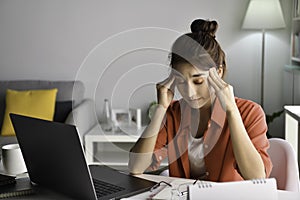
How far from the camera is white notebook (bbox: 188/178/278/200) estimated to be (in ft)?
3.53

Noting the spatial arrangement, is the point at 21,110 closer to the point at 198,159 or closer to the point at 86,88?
the point at 86,88

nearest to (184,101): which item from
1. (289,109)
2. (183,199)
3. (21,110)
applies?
(183,199)

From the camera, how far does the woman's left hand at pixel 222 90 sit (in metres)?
1.52

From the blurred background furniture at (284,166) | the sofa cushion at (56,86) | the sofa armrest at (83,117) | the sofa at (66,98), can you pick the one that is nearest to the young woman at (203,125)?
the blurred background furniture at (284,166)

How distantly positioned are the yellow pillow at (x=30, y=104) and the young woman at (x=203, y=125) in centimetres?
205

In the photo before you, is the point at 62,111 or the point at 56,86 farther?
the point at 56,86

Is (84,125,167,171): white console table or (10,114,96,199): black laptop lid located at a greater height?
(10,114,96,199): black laptop lid

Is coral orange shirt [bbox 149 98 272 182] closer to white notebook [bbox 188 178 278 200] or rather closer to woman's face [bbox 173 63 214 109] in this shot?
woman's face [bbox 173 63 214 109]

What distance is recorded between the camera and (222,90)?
1.53 m

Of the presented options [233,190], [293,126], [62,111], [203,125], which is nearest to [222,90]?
[203,125]

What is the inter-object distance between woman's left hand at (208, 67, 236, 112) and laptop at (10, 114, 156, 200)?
337 mm

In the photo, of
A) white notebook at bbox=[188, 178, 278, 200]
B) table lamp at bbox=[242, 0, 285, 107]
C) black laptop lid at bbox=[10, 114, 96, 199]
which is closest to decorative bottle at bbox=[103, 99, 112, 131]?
table lamp at bbox=[242, 0, 285, 107]

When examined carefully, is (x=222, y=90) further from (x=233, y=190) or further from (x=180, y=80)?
(x=233, y=190)

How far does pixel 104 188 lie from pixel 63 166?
0.54 ft
